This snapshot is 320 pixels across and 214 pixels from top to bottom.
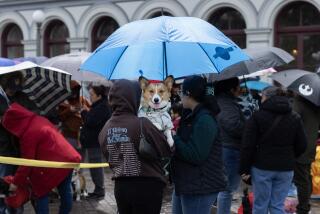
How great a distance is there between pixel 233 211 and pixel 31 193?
11.3 ft

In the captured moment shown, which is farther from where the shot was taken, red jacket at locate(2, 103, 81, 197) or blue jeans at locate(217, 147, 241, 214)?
blue jeans at locate(217, 147, 241, 214)

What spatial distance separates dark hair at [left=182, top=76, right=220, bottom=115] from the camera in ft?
15.4

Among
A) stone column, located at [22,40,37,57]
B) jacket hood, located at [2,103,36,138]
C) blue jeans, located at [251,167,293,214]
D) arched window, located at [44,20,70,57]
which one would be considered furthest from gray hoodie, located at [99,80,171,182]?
stone column, located at [22,40,37,57]

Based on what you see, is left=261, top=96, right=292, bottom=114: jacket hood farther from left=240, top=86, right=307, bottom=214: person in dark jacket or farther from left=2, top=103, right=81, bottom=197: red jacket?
left=2, top=103, right=81, bottom=197: red jacket

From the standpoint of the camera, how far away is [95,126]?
857 cm

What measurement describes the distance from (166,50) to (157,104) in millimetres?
726

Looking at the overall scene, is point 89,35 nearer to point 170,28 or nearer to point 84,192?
point 84,192

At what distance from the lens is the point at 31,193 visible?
5.34m

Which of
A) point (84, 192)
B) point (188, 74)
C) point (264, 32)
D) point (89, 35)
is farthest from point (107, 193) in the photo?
point (89, 35)

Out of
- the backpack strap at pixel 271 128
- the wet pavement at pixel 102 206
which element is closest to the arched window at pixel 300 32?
the wet pavement at pixel 102 206

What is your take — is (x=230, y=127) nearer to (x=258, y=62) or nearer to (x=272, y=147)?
(x=272, y=147)

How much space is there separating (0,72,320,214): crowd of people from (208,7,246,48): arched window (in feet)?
33.5

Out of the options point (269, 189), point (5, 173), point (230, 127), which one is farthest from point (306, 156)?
point (5, 173)

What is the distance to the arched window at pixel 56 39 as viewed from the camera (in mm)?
21250
